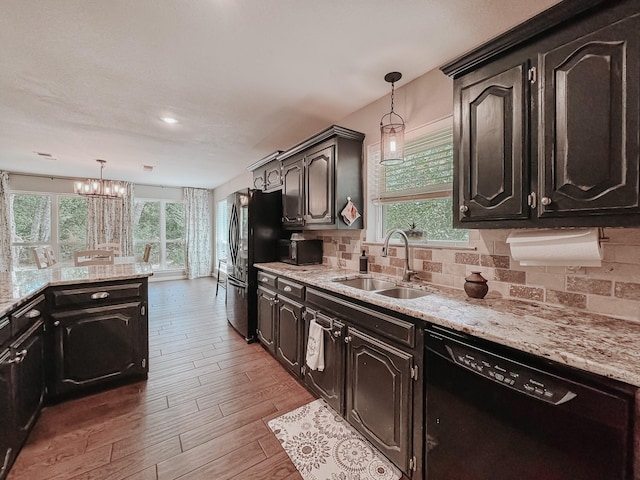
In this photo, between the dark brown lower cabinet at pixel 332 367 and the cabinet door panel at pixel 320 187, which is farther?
the cabinet door panel at pixel 320 187

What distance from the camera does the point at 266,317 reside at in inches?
113

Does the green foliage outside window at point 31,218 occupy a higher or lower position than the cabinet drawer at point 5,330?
higher

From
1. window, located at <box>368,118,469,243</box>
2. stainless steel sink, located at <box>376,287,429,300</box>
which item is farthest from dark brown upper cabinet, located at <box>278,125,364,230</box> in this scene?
stainless steel sink, located at <box>376,287,429,300</box>

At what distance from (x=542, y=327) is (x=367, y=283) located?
50.6 inches

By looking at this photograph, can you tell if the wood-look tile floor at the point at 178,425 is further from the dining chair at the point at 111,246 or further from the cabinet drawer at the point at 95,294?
the dining chair at the point at 111,246

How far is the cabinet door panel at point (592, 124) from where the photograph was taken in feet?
3.27

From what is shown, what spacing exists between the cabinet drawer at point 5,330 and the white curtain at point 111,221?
5633 mm

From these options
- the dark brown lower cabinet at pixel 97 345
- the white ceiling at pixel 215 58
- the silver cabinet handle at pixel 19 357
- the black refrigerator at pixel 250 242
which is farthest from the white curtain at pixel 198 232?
the silver cabinet handle at pixel 19 357

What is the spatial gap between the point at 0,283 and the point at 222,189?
5347 millimetres

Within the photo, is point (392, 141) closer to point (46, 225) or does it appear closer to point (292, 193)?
point (292, 193)

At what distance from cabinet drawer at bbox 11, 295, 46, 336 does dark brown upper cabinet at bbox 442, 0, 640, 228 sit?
2.56 meters

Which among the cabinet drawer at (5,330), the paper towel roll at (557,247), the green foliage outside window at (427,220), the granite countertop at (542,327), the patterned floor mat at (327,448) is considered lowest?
the patterned floor mat at (327,448)

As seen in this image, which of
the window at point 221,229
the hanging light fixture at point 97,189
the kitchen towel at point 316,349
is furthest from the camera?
the window at point 221,229

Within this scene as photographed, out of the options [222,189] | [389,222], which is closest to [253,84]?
[389,222]
